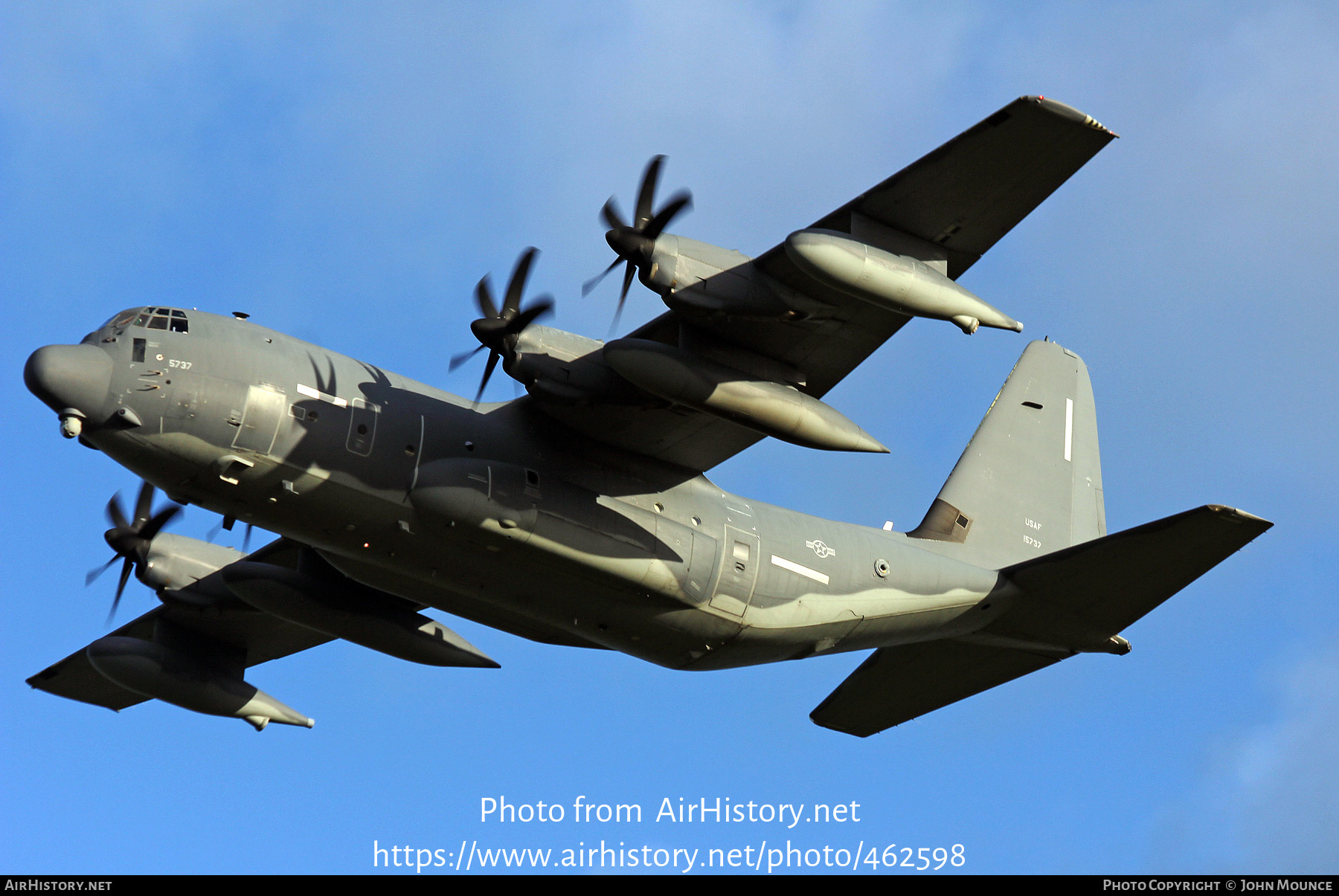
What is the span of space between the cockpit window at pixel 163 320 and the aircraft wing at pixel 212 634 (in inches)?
185

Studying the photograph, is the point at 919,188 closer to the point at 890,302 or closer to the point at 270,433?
the point at 890,302

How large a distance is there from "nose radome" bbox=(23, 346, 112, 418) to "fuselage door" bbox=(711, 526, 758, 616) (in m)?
7.94

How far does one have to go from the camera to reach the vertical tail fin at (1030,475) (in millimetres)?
21172

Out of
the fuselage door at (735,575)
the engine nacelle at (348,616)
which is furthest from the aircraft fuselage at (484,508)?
the engine nacelle at (348,616)

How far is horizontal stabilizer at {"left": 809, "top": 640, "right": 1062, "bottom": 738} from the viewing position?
20.8 m

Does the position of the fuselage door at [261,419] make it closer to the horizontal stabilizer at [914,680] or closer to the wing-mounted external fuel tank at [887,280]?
the wing-mounted external fuel tank at [887,280]

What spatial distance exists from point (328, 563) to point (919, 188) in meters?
9.64

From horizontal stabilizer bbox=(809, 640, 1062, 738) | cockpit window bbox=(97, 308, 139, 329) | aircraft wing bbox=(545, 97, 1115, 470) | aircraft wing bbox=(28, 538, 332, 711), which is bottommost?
horizontal stabilizer bbox=(809, 640, 1062, 738)

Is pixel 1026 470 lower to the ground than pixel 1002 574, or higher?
higher

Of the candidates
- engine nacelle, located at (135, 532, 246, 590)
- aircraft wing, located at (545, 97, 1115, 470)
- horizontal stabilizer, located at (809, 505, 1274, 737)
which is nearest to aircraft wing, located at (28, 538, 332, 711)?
engine nacelle, located at (135, 532, 246, 590)

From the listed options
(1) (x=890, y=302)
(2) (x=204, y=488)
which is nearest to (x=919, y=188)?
(1) (x=890, y=302)

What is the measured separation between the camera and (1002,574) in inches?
778

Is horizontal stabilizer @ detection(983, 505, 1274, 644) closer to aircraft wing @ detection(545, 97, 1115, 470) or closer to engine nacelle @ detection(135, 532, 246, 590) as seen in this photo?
aircraft wing @ detection(545, 97, 1115, 470)
